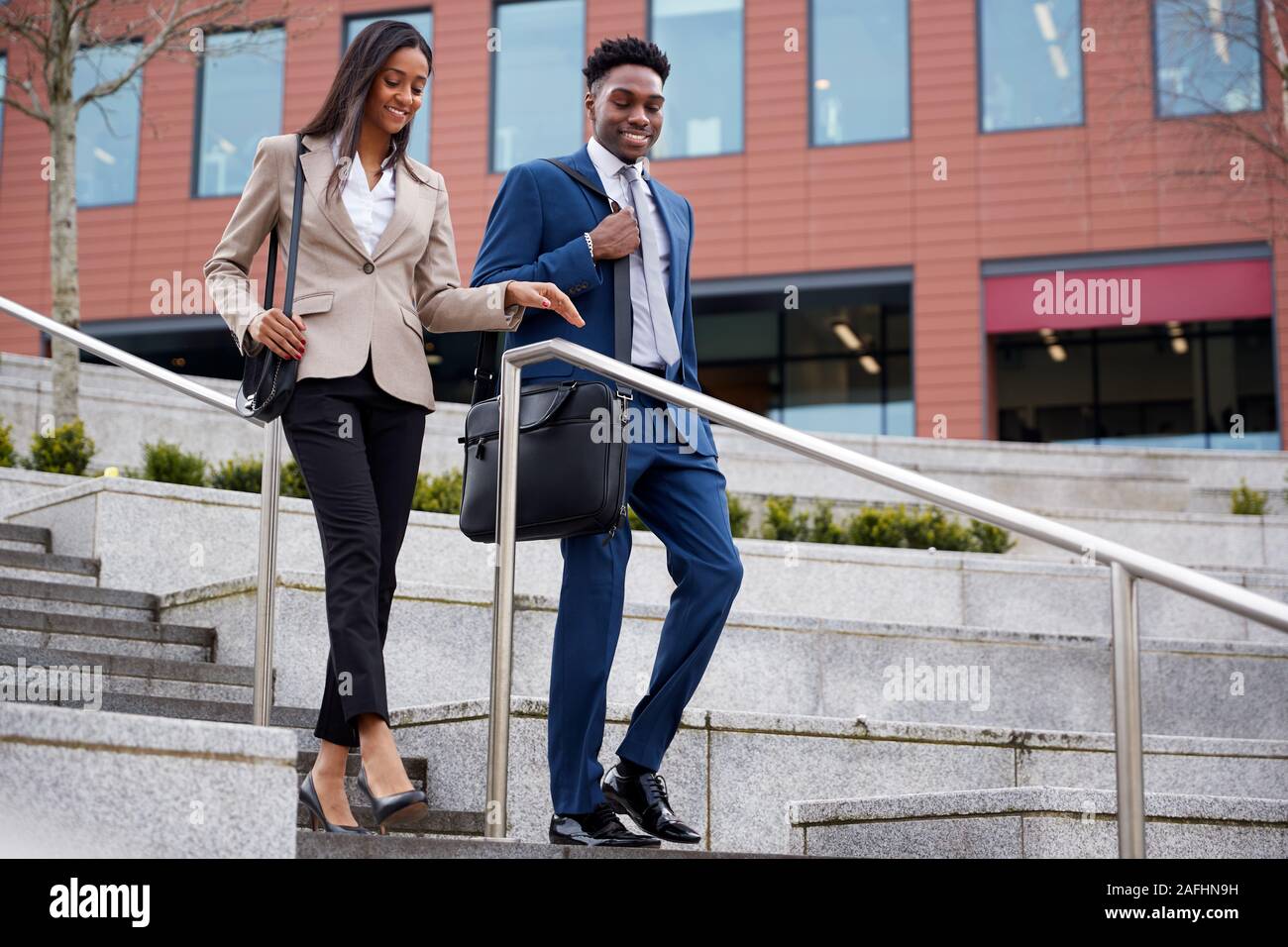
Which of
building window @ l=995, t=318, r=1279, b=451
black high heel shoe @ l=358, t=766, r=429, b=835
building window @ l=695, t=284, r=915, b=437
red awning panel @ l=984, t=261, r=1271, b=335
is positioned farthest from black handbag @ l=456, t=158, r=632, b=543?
building window @ l=995, t=318, r=1279, b=451

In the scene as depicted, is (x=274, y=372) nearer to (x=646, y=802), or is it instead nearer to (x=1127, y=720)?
(x=646, y=802)

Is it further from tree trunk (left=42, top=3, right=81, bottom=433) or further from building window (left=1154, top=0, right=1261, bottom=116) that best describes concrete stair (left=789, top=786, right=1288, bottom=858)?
building window (left=1154, top=0, right=1261, bottom=116)

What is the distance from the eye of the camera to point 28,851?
109 inches

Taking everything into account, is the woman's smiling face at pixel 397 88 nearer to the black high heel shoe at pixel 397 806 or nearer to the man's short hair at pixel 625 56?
the man's short hair at pixel 625 56

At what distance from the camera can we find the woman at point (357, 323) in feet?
12.1

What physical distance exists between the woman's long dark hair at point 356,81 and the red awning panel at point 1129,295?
14010mm

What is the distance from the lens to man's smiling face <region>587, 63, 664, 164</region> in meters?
4.14

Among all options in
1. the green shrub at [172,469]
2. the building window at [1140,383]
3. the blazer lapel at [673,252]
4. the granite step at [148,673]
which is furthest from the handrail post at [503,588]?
the building window at [1140,383]

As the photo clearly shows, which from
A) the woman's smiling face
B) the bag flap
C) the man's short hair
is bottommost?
the bag flap

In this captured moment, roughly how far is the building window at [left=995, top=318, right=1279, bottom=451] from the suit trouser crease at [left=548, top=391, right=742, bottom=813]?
1493cm

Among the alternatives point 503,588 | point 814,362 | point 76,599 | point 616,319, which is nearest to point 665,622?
point 503,588
